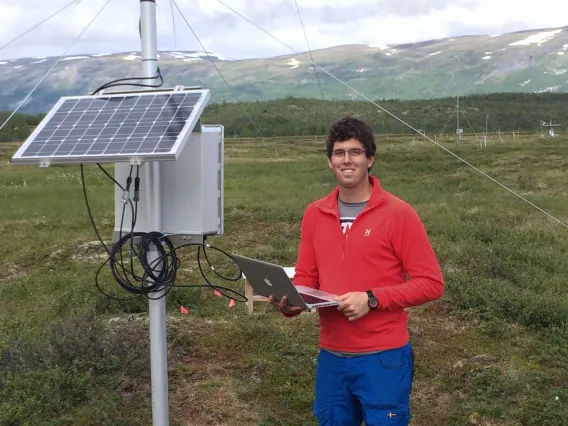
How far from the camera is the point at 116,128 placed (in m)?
3.04

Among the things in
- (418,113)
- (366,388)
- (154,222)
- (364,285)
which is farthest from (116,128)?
(418,113)

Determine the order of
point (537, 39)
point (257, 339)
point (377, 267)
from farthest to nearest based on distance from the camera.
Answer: point (537, 39) → point (257, 339) → point (377, 267)

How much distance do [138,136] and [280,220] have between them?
943 cm

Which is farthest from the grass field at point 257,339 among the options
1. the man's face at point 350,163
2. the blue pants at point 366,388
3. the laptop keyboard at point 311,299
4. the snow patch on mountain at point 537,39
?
the snow patch on mountain at point 537,39

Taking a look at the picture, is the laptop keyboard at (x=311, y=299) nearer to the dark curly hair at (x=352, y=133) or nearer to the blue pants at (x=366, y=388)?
the blue pants at (x=366, y=388)

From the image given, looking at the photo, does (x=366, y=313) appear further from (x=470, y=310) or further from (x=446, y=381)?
(x=470, y=310)

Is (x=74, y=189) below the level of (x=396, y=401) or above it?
below

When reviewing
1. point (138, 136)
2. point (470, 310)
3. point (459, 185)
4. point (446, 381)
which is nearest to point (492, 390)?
point (446, 381)

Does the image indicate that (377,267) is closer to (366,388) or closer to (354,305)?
(354,305)

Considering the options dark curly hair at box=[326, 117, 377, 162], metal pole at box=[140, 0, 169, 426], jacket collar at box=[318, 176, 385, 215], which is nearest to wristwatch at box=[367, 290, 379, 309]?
jacket collar at box=[318, 176, 385, 215]

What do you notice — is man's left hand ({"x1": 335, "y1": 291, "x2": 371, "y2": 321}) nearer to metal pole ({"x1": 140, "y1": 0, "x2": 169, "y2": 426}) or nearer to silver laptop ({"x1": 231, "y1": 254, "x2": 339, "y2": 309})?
silver laptop ({"x1": 231, "y1": 254, "x2": 339, "y2": 309})

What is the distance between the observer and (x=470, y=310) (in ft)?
20.9

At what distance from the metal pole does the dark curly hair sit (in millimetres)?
1011

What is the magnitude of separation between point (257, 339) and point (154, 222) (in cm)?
277
